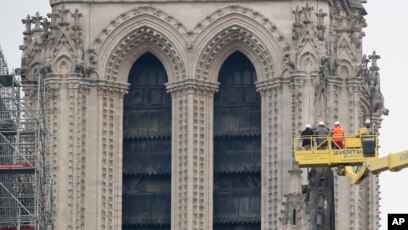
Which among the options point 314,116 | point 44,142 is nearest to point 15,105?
point 44,142

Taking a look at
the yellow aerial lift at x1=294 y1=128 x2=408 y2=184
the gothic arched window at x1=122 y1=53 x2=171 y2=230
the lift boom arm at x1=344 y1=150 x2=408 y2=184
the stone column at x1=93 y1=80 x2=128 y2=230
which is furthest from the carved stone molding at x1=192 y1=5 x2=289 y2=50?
the lift boom arm at x1=344 y1=150 x2=408 y2=184

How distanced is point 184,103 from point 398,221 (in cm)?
3247

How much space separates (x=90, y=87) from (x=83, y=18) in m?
1.86

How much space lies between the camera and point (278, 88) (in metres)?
101

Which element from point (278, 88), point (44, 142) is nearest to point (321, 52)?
point (278, 88)

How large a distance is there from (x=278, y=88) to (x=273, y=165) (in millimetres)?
2077

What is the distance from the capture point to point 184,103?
102 m

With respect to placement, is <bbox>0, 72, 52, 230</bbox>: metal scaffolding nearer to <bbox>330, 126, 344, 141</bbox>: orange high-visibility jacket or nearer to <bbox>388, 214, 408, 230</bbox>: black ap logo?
<bbox>330, 126, 344, 141</bbox>: orange high-visibility jacket

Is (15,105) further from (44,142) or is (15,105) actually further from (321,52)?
(321,52)

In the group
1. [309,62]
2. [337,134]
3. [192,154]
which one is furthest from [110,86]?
[337,134]

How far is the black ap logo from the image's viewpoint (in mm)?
69562

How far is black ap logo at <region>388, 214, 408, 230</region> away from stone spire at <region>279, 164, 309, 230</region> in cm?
2555

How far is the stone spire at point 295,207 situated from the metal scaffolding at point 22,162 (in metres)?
6.40

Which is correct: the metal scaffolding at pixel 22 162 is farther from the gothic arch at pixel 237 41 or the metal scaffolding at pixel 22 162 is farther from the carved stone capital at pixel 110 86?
the gothic arch at pixel 237 41
